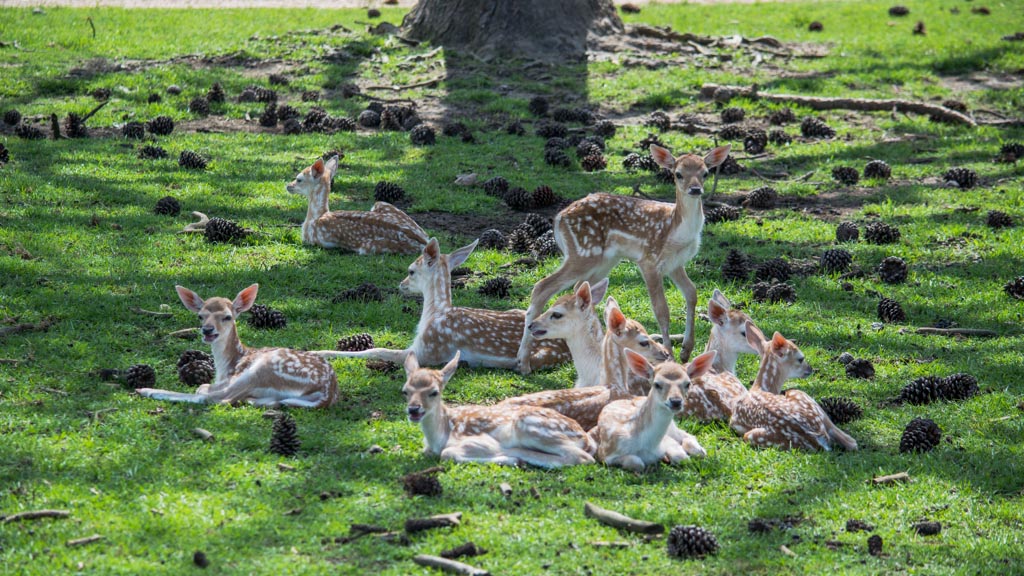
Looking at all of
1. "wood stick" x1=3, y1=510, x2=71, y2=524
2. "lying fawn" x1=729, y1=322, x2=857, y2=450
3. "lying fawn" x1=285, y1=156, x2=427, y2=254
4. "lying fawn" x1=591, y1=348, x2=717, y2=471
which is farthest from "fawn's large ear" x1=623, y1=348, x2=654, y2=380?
"lying fawn" x1=285, y1=156, x2=427, y2=254

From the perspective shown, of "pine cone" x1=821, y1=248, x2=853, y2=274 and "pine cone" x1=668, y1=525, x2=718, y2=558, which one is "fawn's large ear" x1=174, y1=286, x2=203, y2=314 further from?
"pine cone" x1=821, y1=248, x2=853, y2=274

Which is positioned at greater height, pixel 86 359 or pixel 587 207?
pixel 587 207

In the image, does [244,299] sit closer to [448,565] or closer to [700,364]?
[700,364]

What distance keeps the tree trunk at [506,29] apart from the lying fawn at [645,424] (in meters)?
12.5

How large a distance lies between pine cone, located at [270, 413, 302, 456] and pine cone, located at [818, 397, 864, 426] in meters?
3.51

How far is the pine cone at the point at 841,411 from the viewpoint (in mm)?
7990

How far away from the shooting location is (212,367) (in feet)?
26.8

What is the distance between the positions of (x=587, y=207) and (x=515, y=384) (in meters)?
1.66

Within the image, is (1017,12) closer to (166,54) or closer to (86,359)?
(166,54)

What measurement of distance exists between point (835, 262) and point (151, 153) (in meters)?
7.53

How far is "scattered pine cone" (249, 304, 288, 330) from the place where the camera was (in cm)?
922

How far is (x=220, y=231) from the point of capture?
11.0 meters

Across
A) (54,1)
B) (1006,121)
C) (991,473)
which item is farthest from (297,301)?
(54,1)

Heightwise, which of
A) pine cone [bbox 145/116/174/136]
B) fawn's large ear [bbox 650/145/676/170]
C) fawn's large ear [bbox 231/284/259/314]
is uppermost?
fawn's large ear [bbox 650/145/676/170]
